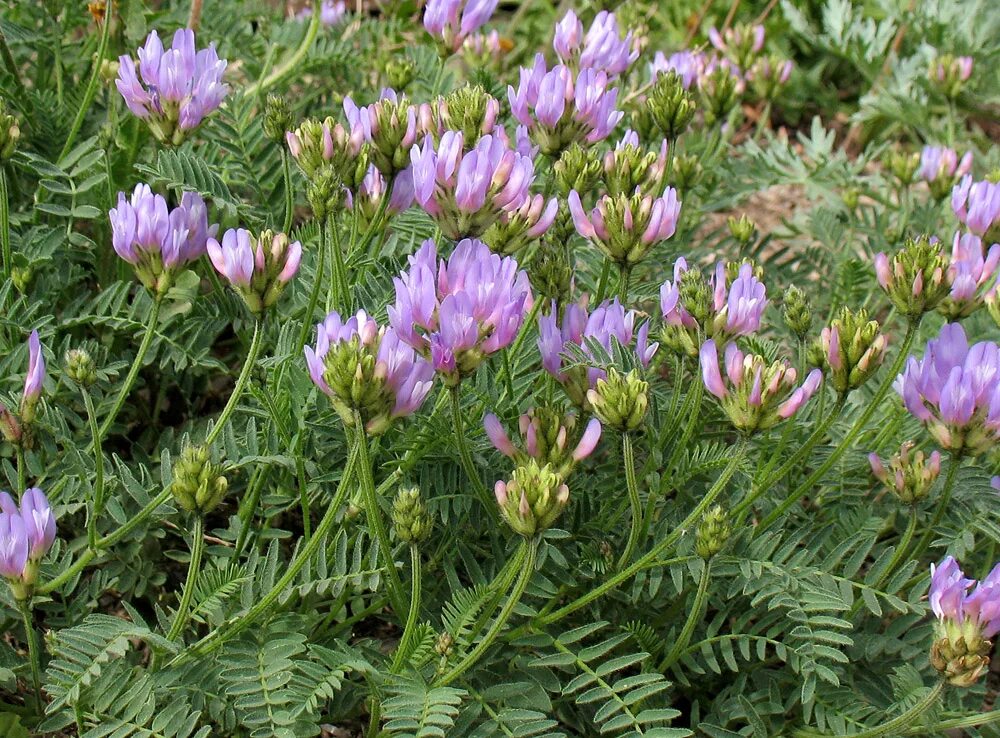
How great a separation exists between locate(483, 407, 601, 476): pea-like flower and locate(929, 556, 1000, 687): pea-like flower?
641 mm

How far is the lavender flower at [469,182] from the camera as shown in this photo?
204 centimetres

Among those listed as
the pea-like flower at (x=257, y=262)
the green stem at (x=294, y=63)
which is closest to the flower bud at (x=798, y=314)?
the pea-like flower at (x=257, y=262)

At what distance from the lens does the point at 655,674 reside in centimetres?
212

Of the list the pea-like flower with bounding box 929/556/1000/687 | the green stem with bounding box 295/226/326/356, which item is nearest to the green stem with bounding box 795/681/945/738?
the pea-like flower with bounding box 929/556/1000/687

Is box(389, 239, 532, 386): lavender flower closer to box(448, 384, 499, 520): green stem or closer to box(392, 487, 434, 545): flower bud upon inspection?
box(448, 384, 499, 520): green stem

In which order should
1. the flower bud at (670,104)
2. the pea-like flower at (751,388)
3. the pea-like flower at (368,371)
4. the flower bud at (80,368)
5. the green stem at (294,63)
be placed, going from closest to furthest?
the pea-like flower at (368,371) < the pea-like flower at (751,388) < the flower bud at (80,368) < the flower bud at (670,104) < the green stem at (294,63)

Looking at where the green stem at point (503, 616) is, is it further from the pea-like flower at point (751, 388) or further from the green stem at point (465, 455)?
the pea-like flower at point (751, 388)

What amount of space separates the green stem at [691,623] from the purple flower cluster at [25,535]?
109 cm

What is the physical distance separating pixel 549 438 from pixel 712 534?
1.08ft

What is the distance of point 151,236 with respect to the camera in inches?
84.5

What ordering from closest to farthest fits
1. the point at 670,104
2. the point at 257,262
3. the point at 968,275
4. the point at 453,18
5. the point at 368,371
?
the point at 368,371
the point at 257,262
the point at 968,275
the point at 670,104
the point at 453,18

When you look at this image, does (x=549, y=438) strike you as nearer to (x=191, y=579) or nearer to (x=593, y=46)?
(x=191, y=579)

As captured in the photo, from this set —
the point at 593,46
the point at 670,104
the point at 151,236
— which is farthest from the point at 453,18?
the point at 151,236

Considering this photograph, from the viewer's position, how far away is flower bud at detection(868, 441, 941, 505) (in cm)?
223
